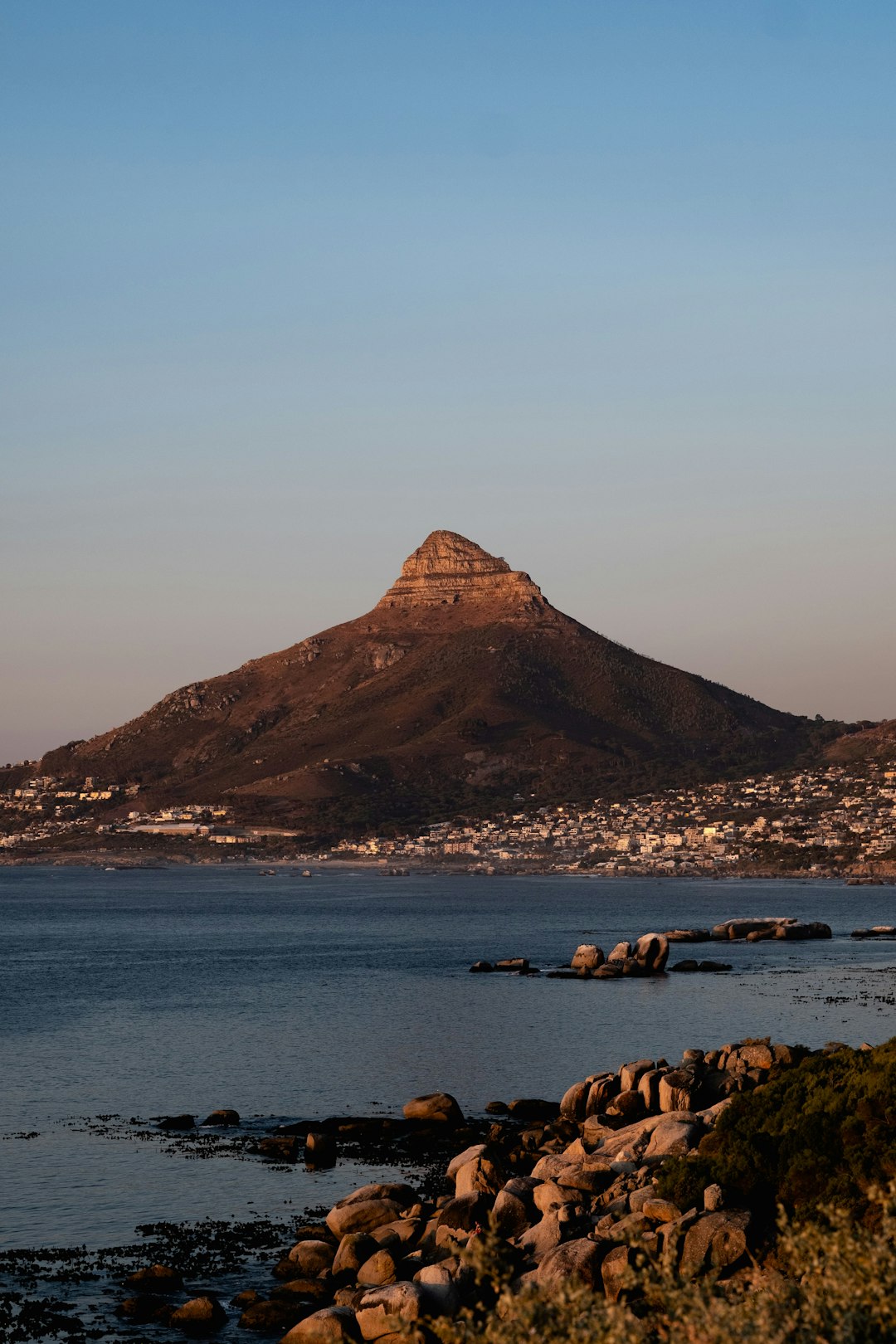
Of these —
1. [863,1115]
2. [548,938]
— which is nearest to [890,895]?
[548,938]

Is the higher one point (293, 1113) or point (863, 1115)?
point (863, 1115)

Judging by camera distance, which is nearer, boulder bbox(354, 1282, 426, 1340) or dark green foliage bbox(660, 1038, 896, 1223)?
boulder bbox(354, 1282, 426, 1340)

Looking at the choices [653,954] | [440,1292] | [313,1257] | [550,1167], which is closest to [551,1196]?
[550,1167]

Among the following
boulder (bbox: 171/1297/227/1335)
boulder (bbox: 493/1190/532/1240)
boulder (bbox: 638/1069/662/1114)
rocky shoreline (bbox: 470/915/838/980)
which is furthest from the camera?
rocky shoreline (bbox: 470/915/838/980)

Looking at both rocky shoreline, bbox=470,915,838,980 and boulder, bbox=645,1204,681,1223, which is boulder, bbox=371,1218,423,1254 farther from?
rocky shoreline, bbox=470,915,838,980

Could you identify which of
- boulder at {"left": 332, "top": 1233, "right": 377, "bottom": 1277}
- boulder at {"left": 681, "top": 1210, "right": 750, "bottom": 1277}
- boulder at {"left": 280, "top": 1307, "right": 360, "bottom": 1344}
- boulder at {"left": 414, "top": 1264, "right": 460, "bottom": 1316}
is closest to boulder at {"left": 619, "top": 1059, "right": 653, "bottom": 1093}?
boulder at {"left": 332, "top": 1233, "right": 377, "bottom": 1277}

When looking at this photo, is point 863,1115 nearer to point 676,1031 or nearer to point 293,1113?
Answer: point 293,1113

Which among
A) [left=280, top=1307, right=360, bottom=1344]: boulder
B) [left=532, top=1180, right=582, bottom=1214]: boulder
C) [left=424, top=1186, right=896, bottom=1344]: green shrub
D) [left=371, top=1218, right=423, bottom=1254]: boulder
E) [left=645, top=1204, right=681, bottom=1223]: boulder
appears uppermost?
[left=424, top=1186, right=896, bottom=1344]: green shrub
